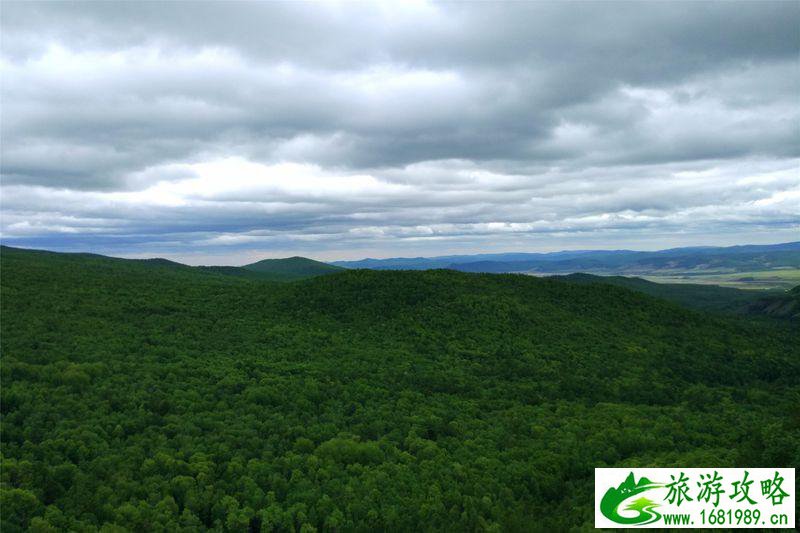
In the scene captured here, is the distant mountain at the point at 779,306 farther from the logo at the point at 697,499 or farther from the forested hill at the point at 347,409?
the logo at the point at 697,499

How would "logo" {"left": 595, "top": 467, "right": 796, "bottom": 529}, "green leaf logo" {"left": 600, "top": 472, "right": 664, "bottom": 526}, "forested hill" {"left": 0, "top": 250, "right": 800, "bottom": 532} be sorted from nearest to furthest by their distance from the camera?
1. "logo" {"left": 595, "top": 467, "right": 796, "bottom": 529}
2. "green leaf logo" {"left": 600, "top": 472, "right": 664, "bottom": 526}
3. "forested hill" {"left": 0, "top": 250, "right": 800, "bottom": 532}

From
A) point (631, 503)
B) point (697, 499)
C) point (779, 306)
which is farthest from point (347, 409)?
point (779, 306)

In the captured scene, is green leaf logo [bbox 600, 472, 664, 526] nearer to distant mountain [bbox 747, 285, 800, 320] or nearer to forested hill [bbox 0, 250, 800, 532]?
forested hill [bbox 0, 250, 800, 532]

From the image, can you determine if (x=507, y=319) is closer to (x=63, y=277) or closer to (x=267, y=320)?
(x=267, y=320)

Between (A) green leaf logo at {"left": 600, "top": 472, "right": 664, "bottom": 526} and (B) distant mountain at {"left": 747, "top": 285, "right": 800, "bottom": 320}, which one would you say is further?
(B) distant mountain at {"left": 747, "top": 285, "right": 800, "bottom": 320}

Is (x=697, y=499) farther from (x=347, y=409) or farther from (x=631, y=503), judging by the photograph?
(x=347, y=409)

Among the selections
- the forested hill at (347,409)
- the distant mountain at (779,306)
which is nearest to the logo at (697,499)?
the forested hill at (347,409)

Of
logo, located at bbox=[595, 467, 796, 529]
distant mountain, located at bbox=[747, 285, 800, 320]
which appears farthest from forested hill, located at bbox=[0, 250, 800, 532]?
distant mountain, located at bbox=[747, 285, 800, 320]

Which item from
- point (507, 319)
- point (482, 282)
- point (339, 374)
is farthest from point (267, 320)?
point (482, 282)
